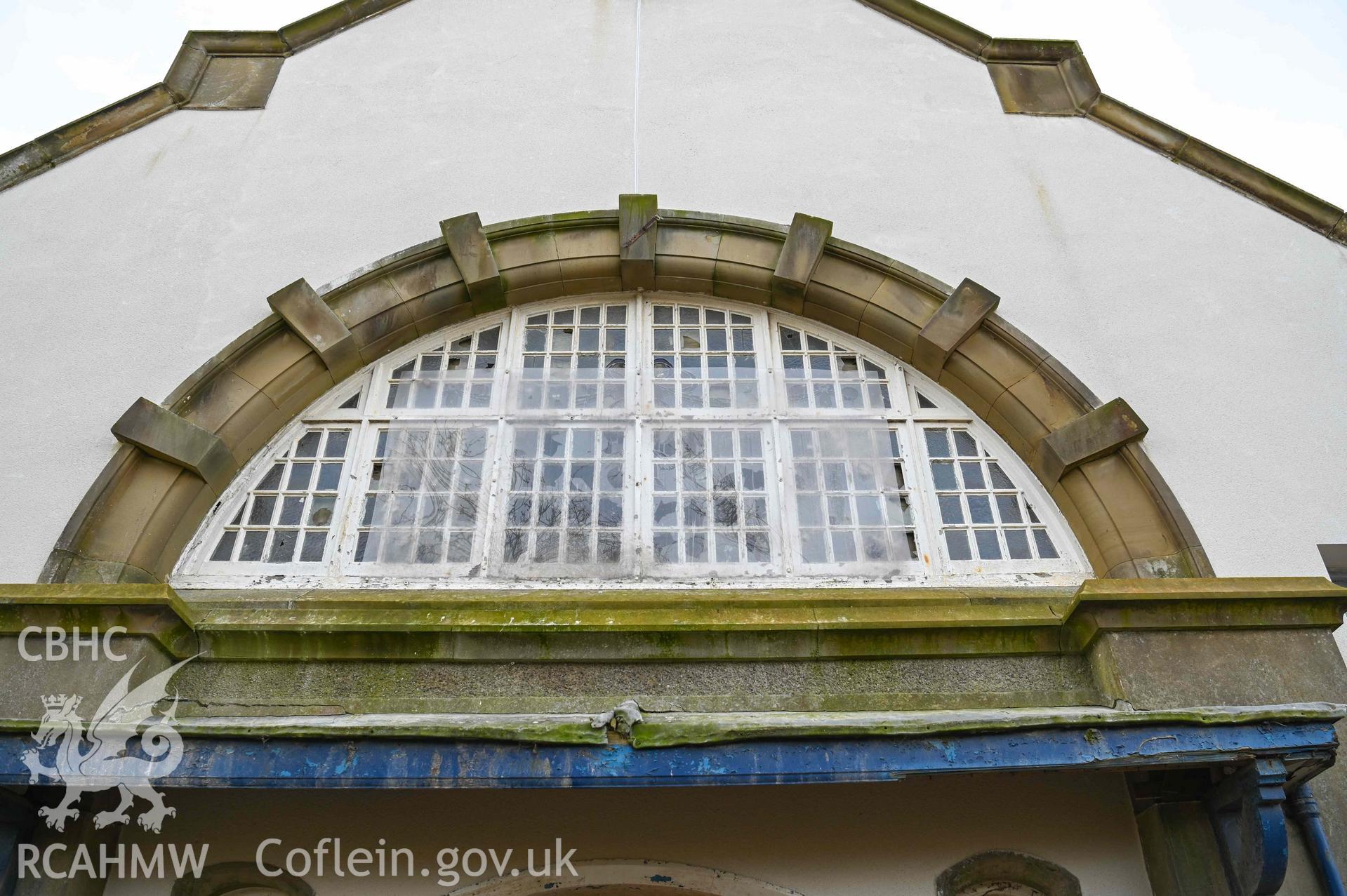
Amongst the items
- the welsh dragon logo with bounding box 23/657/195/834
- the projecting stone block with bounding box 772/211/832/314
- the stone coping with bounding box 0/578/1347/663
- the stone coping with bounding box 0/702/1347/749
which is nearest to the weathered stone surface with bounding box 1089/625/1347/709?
the stone coping with bounding box 0/578/1347/663

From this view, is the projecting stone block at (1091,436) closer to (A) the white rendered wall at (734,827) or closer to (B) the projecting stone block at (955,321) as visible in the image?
(B) the projecting stone block at (955,321)

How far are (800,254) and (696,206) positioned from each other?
83 cm

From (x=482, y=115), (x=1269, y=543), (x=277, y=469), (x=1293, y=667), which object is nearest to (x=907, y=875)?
(x=1293, y=667)

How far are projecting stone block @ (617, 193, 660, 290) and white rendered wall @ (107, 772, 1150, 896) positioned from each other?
3391mm

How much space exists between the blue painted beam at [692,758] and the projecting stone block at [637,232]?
3519 mm

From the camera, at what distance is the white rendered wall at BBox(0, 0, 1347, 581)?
19.1 ft

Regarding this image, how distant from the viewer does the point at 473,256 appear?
646 cm

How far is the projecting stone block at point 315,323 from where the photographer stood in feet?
20.1

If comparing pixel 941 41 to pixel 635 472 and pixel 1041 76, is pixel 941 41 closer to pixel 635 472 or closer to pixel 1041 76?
pixel 1041 76

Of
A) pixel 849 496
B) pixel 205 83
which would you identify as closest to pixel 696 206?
pixel 849 496

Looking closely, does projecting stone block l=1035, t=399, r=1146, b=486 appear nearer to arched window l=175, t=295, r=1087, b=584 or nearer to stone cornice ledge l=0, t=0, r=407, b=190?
arched window l=175, t=295, r=1087, b=584

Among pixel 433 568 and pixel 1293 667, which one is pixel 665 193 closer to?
pixel 433 568

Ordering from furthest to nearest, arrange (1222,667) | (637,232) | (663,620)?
A: (637,232)
(663,620)
(1222,667)

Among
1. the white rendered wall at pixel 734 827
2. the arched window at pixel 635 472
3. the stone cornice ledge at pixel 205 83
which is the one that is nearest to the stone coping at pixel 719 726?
the white rendered wall at pixel 734 827
